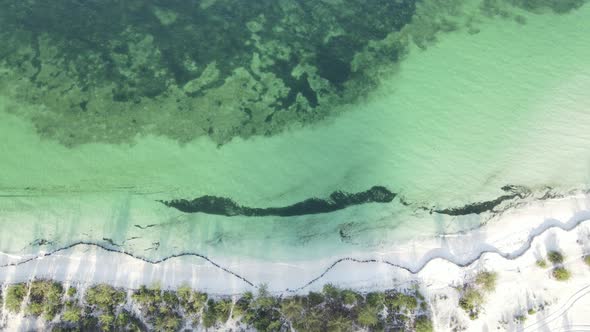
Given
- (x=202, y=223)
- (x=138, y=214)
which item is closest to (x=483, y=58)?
(x=202, y=223)

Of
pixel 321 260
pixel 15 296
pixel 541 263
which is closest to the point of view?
pixel 15 296

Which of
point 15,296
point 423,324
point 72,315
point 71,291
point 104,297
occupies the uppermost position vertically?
point 71,291

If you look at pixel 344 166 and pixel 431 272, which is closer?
pixel 431 272

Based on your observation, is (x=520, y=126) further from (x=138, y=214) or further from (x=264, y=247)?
(x=138, y=214)

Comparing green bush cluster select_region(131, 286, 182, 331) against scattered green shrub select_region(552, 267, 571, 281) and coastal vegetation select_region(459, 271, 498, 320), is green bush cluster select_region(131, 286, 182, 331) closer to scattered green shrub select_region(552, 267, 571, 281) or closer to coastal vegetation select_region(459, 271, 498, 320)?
coastal vegetation select_region(459, 271, 498, 320)

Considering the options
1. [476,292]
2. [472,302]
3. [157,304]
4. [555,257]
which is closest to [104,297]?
[157,304]

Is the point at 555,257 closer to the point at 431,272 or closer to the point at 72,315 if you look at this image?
the point at 431,272
